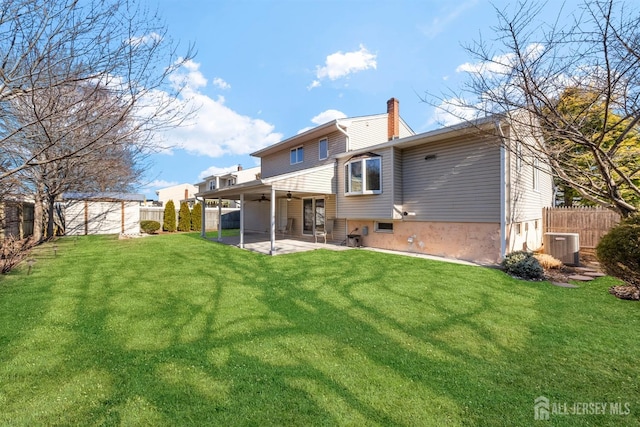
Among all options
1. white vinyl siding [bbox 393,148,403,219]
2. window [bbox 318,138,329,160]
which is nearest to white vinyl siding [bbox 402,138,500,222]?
white vinyl siding [bbox 393,148,403,219]

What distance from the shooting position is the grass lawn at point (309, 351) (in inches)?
99.0

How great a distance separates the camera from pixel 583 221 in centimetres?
1122

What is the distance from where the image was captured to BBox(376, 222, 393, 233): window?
37.2 feet

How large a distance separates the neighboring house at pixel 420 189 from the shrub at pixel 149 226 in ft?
20.7

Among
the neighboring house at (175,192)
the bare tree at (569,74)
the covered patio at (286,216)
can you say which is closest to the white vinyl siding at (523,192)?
the bare tree at (569,74)

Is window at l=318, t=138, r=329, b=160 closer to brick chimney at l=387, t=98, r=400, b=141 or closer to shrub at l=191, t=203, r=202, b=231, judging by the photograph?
brick chimney at l=387, t=98, r=400, b=141

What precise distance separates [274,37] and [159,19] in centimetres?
552

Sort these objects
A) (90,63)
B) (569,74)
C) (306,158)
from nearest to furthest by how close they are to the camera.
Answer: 1. (90,63)
2. (569,74)
3. (306,158)

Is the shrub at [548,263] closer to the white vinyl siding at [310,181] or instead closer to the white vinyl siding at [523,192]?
the white vinyl siding at [523,192]

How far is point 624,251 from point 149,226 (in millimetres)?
21379

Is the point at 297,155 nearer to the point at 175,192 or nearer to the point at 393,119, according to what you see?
the point at 393,119

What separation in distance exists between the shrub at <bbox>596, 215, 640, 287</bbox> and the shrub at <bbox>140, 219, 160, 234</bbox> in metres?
21.0

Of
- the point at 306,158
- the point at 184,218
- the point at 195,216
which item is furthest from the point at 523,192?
the point at 184,218

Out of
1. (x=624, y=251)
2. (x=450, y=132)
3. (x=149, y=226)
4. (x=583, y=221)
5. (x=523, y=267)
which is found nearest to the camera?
(x=624, y=251)
